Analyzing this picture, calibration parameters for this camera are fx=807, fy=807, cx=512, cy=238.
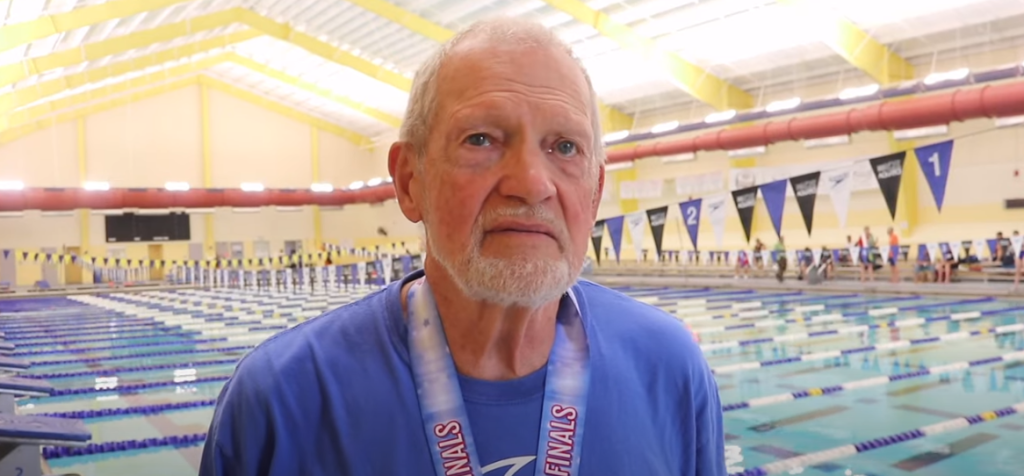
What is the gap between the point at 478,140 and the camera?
1241mm

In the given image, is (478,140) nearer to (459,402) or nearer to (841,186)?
(459,402)

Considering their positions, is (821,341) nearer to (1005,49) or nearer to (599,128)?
(599,128)

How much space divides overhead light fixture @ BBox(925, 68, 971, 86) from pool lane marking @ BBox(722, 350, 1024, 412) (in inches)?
276

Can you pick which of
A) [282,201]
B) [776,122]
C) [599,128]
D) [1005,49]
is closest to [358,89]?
[282,201]

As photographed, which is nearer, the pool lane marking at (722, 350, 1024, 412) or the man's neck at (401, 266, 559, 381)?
the man's neck at (401, 266, 559, 381)

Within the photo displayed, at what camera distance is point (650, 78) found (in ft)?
64.4

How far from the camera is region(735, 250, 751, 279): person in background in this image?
60.8 feet

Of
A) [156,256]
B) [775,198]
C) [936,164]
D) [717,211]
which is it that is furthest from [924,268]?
[156,256]

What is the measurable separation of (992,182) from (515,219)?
1705cm

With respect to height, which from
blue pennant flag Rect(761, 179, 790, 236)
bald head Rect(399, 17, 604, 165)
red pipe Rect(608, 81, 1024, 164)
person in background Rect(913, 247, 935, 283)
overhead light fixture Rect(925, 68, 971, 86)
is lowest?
person in background Rect(913, 247, 935, 283)

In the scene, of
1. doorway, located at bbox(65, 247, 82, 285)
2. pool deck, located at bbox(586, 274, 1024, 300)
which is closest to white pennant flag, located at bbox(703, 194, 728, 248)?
pool deck, located at bbox(586, 274, 1024, 300)

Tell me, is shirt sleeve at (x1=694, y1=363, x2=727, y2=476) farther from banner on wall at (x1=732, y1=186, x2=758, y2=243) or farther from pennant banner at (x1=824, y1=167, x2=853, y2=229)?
banner on wall at (x1=732, y1=186, x2=758, y2=243)

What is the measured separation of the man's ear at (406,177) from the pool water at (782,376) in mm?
2998

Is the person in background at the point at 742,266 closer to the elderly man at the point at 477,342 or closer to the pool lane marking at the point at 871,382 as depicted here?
the pool lane marking at the point at 871,382
